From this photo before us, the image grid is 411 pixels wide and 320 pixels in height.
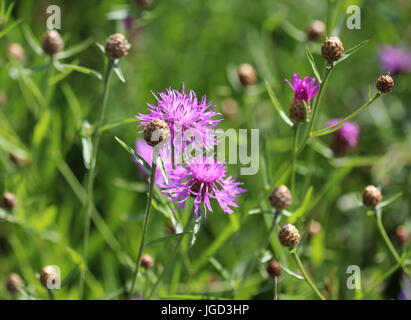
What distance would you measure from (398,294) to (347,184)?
60 centimetres

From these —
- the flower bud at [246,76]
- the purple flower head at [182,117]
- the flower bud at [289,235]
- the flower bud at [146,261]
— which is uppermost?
the flower bud at [246,76]

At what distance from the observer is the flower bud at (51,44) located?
1507 millimetres

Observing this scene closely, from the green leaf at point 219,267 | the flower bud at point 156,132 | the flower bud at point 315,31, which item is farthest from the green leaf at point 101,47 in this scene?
the flower bud at point 315,31

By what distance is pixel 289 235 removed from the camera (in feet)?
3.92

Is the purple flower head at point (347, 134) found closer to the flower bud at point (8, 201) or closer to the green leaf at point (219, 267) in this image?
the green leaf at point (219, 267)

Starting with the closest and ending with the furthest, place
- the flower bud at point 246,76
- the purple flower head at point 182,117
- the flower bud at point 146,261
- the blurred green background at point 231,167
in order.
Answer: the purple flower head at point 182,117
the flower bud at point 146,261
the blurred green background at point 231,167
the flower bud at point 246,76

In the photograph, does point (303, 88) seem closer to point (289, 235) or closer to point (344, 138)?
point (289, 235)

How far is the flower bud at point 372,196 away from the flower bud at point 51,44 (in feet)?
3.58

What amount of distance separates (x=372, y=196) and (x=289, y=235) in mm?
369

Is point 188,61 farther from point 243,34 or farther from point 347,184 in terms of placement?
point 347,184

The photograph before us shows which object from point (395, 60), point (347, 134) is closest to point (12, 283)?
point (347, 134)

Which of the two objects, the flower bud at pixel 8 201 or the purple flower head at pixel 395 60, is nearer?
the flower bud at pixel 8 201

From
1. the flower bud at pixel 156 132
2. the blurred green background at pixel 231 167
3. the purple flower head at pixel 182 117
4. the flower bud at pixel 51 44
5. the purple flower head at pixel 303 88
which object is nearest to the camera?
the flower bud at pixel 156 132
